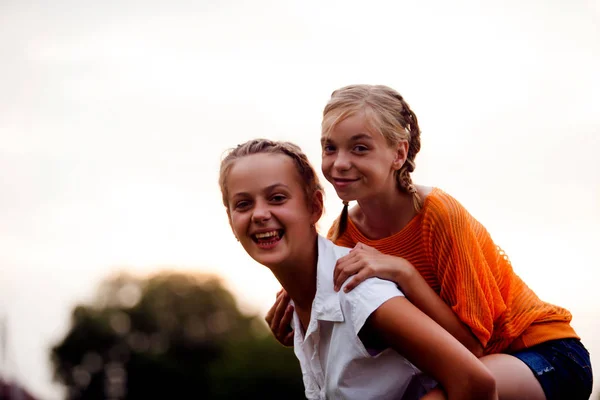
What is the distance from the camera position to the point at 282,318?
772cm

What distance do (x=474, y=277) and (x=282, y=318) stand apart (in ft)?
5.37

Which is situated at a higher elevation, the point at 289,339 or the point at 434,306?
the point at 434,306

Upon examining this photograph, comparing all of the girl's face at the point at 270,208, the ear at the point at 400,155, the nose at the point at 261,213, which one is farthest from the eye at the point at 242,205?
the ear at the point at 400,155

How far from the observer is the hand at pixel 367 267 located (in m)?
6.54

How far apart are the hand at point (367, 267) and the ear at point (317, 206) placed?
394 millimetres

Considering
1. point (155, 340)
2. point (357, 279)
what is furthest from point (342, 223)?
point (155, 340)

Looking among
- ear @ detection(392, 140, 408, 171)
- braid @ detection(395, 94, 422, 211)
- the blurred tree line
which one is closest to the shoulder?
braid @ detection(395, 94, 422, 211)

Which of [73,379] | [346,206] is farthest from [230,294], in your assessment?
[346,206]

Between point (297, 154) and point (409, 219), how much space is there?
39.1 inches

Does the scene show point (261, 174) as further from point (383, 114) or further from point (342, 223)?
point (342, 223)

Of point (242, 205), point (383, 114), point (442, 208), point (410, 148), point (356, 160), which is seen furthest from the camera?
point (410, 148)

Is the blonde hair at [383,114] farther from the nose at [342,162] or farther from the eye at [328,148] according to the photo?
the nose at [342,162]

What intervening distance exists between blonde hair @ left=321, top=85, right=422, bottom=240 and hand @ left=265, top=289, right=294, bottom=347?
49.4 inches

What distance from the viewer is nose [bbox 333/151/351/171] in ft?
23.3
